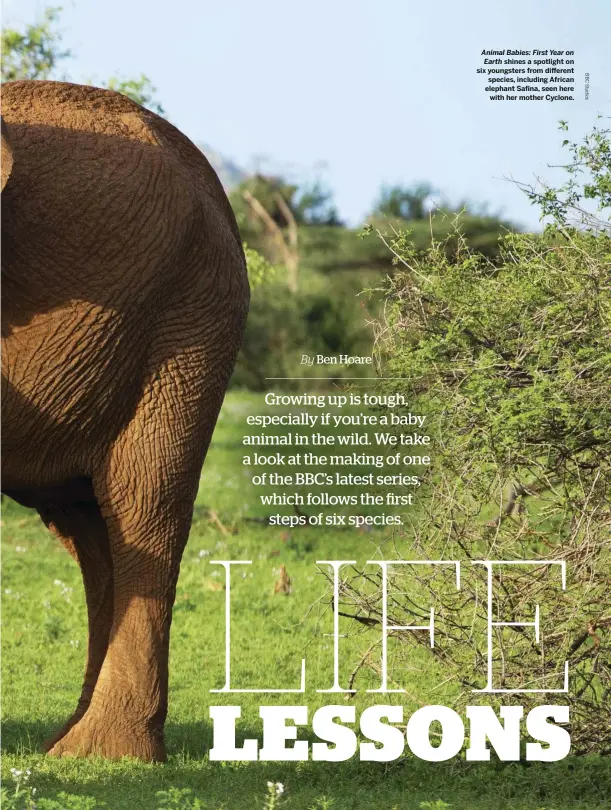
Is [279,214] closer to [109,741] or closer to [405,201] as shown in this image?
[405,201]

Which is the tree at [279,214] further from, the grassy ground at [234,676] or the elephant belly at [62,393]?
the elephant belly at [62,393]

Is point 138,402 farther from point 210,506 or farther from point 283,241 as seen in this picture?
point 283,241

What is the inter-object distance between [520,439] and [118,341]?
2.08 m

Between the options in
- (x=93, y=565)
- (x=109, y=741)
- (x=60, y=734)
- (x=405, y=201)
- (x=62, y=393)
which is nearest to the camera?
(x=62, y=393)

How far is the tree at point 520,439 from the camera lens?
7.11m

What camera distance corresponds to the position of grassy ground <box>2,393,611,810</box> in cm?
679

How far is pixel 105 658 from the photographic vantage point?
7094mm

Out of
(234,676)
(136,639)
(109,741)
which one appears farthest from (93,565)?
(234,676)

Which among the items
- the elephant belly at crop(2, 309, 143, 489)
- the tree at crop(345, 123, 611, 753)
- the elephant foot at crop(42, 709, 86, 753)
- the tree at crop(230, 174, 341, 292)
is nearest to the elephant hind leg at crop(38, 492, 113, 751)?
the elephant foot at crop(42, 709, 86, 753)

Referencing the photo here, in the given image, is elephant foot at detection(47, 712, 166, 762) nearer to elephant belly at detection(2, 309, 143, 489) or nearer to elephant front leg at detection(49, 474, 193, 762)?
elephant front leg at detection(49, 474, 193, 762)

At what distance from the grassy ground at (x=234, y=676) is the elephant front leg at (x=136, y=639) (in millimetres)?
139

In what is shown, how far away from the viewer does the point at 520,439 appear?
23.7ft

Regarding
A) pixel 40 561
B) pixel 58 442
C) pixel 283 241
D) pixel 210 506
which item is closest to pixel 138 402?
pixel 58 442

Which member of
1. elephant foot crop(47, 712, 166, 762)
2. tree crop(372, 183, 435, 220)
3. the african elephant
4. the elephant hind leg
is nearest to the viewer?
the african elephant
